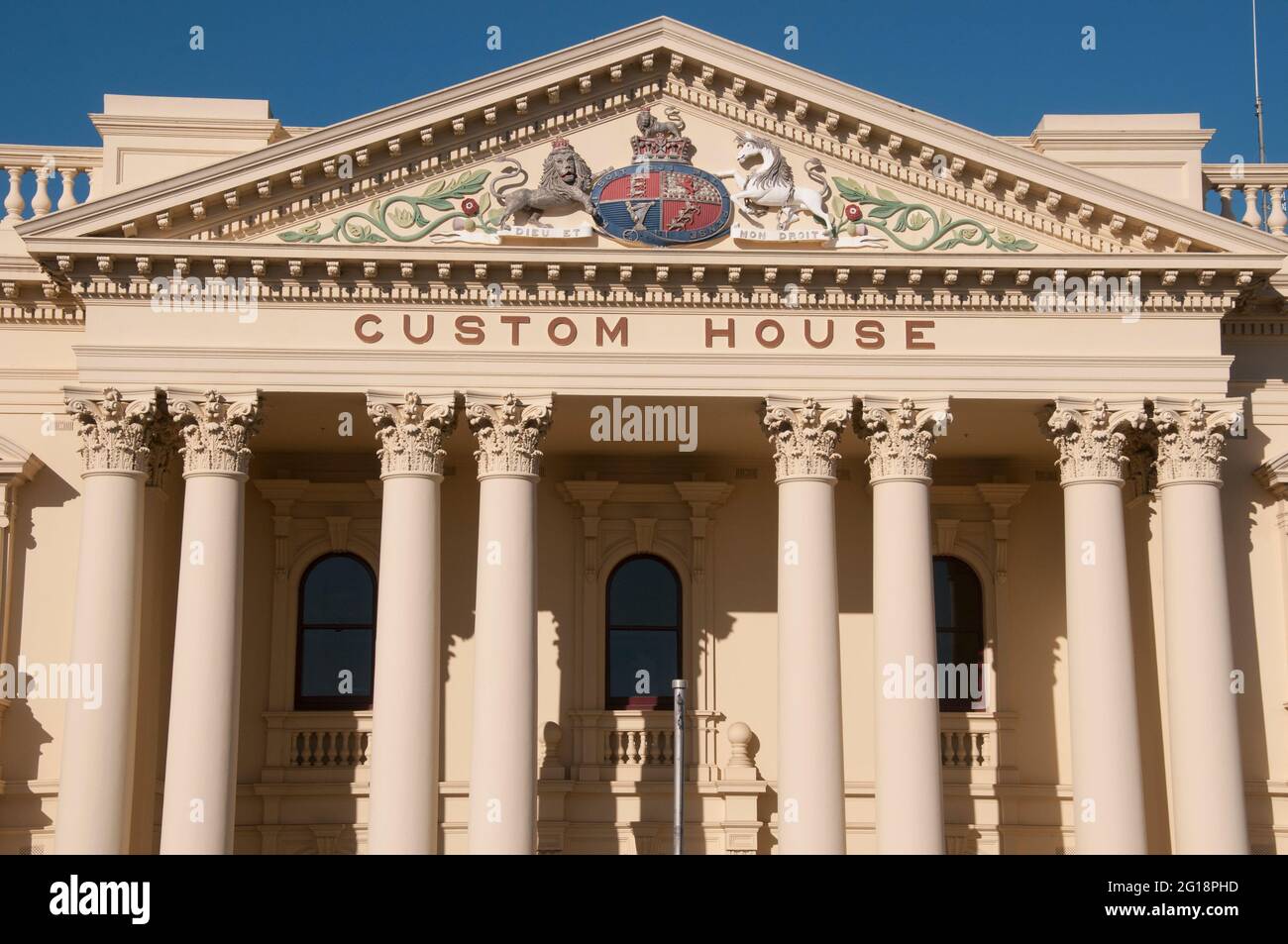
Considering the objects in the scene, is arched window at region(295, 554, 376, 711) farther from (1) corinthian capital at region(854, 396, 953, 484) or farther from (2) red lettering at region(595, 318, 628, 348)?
(1) corinthian capital at region(854, 396, 953, 484)

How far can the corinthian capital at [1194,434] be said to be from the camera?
28453mm

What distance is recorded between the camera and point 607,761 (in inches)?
1238

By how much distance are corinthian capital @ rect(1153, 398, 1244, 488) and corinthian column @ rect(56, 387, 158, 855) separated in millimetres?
14541

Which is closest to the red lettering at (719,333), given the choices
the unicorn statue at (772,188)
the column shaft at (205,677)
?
the unicorn statue at (772,188)

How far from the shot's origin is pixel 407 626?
27.2 metres

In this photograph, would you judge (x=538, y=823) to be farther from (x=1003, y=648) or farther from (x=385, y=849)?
(x=1003, y=648)

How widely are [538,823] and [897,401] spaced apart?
867 centimetres

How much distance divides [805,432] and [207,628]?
8.84 meters
